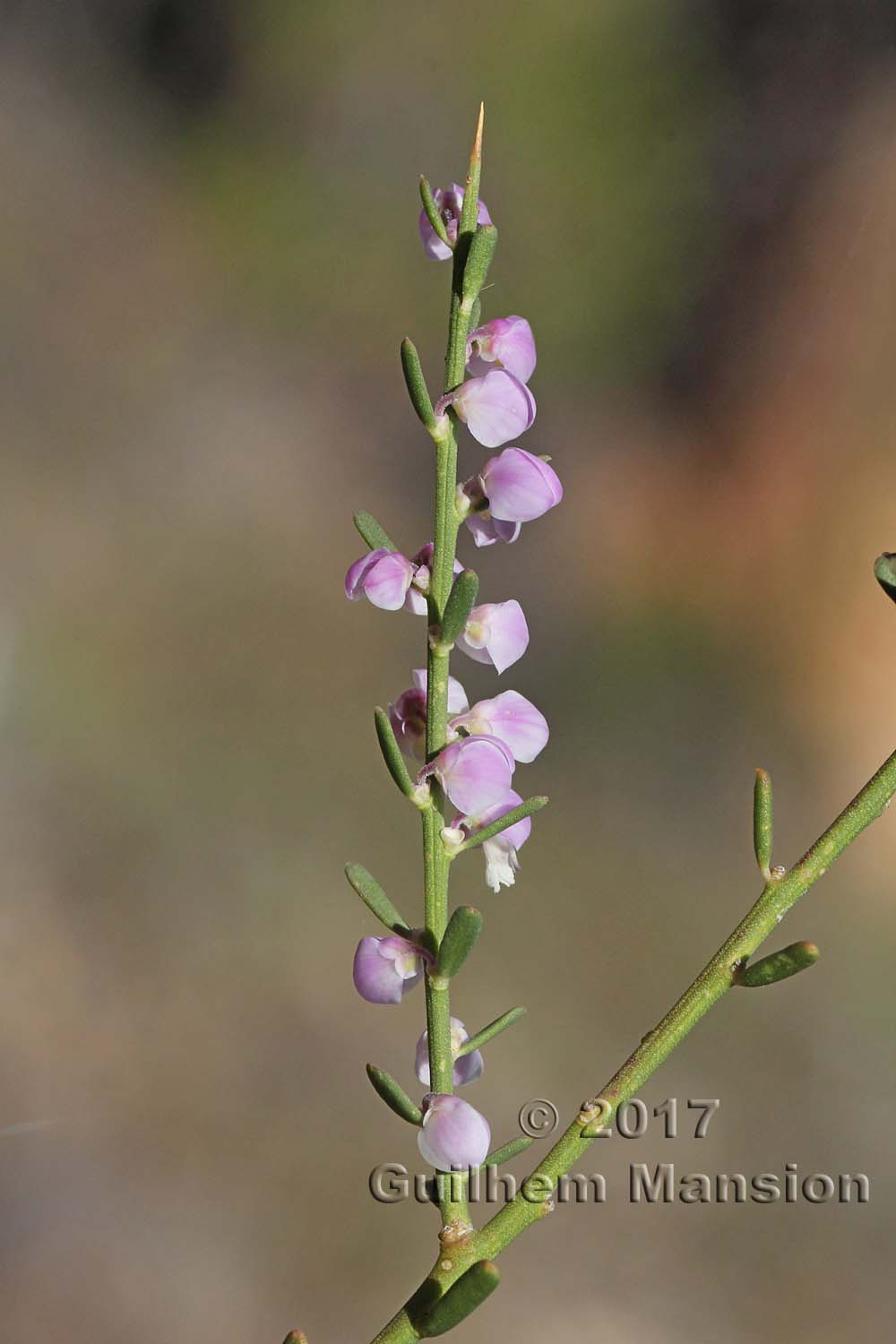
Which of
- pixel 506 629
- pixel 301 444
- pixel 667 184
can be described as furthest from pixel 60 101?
pixel 506 629

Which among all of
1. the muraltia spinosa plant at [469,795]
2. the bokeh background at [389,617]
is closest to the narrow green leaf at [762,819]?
the muraltia spinosa plant at [469,795]

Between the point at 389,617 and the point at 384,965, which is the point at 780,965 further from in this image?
the point at 389,617

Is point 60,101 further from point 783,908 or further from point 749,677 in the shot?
point 783,908

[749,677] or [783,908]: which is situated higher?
[783,908]

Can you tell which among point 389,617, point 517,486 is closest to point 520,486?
point 517,486

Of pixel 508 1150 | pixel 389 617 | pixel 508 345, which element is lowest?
pixel 389 617

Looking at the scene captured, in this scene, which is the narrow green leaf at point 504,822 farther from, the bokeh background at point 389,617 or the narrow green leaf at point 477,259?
the bokeh background at point 389,617

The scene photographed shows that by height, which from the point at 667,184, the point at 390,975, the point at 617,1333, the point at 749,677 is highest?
the point at 667,184

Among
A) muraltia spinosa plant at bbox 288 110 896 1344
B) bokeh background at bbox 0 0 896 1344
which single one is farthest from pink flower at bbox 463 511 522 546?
bokeh background at bbox 0 0 896 1344

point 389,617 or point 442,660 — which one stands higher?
point 442,660
